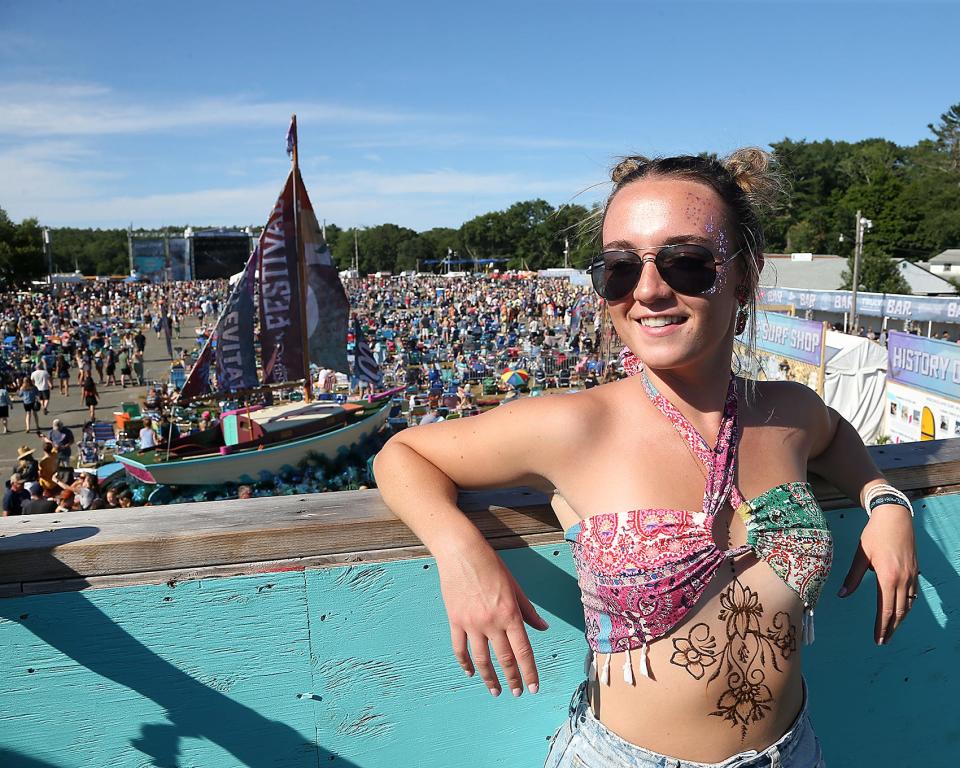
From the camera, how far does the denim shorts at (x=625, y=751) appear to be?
1302 mm

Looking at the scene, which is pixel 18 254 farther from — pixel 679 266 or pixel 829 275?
pixel 679 266

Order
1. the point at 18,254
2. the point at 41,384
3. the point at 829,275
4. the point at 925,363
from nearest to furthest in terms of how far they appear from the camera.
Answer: the point at 925,363
the point at 41,384
the point at 829,275
the point at 18,254

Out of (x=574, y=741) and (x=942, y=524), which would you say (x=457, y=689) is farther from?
(x=942, y=524)

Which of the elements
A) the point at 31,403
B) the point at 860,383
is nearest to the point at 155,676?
the point at 860,383

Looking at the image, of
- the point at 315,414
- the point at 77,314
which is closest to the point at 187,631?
the point at 315,414

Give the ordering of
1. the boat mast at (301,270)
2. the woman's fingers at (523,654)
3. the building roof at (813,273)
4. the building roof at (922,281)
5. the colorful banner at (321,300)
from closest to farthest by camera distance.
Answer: the woman's fingers at (523,654) → the boat mast at (301,270) → the colorful banner at (321,300) → the building roof at (922,281) → the building roof at (813,273)

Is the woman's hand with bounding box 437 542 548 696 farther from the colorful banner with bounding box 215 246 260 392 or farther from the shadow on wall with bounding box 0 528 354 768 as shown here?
the colorful banner with bounding box 215 246 260 392

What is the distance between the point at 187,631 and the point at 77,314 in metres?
46.3

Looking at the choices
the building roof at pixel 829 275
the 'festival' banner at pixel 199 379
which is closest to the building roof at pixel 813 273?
the building roof at pixel 829 275

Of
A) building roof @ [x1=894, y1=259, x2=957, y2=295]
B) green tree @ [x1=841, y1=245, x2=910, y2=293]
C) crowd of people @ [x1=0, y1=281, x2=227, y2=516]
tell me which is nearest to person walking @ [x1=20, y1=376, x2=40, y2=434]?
crowd of people @ [x1=0, y1=281, x2=227, y2=516]

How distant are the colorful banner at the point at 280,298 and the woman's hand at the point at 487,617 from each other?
15735 millimetres

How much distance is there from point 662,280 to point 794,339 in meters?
13.9

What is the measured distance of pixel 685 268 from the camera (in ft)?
4.56

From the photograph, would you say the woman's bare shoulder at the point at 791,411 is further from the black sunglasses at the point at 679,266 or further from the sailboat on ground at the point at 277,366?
the sailboat on ground at the point at 277,366
